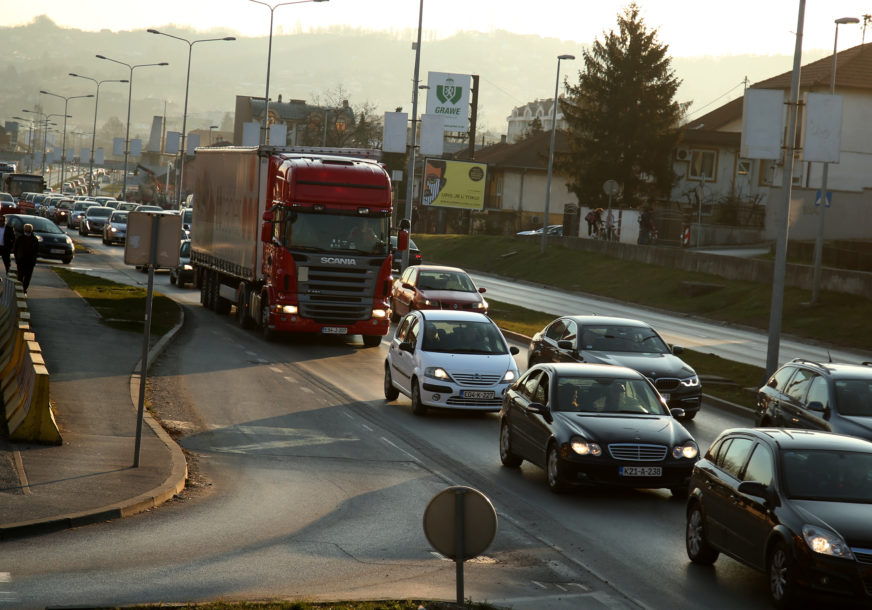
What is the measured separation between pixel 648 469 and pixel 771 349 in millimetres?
10970

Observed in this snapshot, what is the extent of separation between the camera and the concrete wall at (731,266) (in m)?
42.8

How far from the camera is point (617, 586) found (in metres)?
10.3

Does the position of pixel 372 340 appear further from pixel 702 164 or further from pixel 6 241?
pixel 702 164

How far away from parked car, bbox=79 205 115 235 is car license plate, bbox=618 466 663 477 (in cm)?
7022

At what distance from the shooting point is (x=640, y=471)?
13.7 m

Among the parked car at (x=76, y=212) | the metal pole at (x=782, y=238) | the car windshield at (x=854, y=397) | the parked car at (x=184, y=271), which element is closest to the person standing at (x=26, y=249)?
the parked car at (x=184, y=271)

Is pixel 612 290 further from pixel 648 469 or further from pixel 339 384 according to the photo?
pixel 648 469

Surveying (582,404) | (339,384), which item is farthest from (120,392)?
(582,404)

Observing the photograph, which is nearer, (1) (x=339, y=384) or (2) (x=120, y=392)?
(2) (x=120, y=392)

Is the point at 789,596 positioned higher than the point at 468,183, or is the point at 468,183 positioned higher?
the point at 468,183

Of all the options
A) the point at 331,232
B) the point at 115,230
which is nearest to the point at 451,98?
the point at 115,230

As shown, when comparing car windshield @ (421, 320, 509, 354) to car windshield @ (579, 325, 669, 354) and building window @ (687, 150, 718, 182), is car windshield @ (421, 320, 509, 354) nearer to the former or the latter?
car windshield @ (579, 325, 669, 354)

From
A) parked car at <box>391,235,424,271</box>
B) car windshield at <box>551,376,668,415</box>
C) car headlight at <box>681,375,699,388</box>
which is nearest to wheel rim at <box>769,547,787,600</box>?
car windshield at <box>551,376,668,415</box>

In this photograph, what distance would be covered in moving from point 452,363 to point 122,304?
57.9ft
